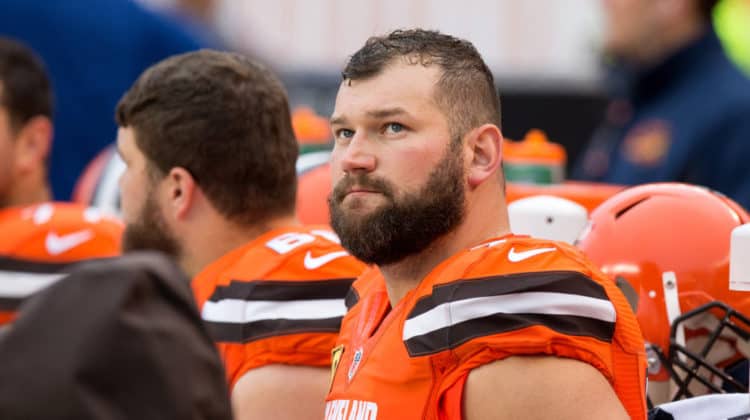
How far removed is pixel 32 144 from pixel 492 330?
Answer: 2.09 meters

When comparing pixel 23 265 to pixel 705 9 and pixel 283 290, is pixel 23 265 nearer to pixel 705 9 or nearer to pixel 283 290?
pixel 283 290

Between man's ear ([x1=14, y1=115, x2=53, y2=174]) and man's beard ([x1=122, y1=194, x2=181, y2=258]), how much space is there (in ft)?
3.26

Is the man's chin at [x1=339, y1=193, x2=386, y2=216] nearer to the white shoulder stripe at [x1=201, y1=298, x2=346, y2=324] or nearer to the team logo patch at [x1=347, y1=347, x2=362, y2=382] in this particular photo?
the team logo patch at [x1=347, y1=347, x2=362, y2=382]

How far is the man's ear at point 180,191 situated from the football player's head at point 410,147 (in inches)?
24.7

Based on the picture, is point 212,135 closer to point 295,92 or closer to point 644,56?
point 644,56

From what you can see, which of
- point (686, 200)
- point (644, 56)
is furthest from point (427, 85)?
point (644, 56)

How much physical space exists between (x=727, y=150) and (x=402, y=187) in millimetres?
2384

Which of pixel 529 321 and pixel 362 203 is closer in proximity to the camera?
pixel 529 321

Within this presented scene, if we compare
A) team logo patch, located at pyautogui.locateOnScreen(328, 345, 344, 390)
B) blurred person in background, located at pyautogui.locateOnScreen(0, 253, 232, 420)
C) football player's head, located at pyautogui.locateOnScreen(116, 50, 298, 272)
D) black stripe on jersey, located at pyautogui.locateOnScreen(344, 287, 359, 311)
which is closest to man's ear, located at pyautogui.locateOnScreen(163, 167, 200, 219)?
football player's head, located at pyautogui.locateOnScreen(116, 50, 298, 272)

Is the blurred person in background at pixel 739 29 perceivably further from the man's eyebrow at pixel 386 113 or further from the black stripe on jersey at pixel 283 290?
the man's eyebrow at pixel 386 113

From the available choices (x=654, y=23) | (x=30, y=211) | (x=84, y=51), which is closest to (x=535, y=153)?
(x=30, y=211)

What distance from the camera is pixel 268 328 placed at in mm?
2385

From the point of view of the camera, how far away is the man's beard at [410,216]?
1.97m

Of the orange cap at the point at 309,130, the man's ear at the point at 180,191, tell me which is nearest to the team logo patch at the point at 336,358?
the man's ear at the point at 180,191
